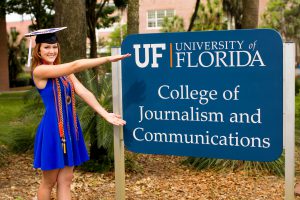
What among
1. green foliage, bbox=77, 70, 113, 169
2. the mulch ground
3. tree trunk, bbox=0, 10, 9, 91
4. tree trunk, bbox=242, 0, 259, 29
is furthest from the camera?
tree trunk, bbox=0, 10, 9, 91

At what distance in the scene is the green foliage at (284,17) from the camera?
34031 mm

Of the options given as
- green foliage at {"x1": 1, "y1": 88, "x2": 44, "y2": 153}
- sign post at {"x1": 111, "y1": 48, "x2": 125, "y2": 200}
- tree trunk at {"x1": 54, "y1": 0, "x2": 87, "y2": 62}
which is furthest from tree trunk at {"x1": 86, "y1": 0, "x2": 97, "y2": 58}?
sign post at {"x1": 111, "y1": 48, "x2": 125, "y2": 200}

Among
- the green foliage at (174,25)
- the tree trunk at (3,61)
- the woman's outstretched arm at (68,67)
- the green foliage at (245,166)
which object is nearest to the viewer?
the woman's outstretched arm at (68,67)

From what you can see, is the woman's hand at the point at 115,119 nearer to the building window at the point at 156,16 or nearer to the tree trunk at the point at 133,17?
the tree trunk at the point at 133,17

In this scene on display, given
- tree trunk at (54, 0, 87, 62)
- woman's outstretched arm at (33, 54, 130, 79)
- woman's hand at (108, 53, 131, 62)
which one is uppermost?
tree trunk at (54, 0, 87, 62)

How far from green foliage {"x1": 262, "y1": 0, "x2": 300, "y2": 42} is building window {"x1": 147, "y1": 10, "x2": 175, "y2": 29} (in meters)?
11.3

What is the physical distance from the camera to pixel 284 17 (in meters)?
35.4

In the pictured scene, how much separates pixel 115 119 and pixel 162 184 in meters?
1.83

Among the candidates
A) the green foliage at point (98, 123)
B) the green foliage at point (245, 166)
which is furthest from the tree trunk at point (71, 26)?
the green foliage at point (245, 166)

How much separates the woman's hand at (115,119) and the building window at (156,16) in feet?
135

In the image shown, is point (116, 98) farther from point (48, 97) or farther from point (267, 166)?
point (267, 166)

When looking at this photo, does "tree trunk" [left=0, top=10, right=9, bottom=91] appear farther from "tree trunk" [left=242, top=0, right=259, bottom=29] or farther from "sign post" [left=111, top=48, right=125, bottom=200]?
"sign post" [left=111, top=48, right=125, bottom=200]

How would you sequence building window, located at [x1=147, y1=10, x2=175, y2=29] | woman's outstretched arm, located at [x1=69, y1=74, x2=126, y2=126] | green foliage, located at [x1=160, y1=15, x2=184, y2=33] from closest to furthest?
1. woman's outstretched arm, located at [x1=69, y1=74, x2=126, y2=126]
2. green foliage, located at [x1=160, y1=15, x2=184, y2=33]
3. building window, located at [x1=147, y1=10, x2=175, y2=29]

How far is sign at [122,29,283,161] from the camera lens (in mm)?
3100
